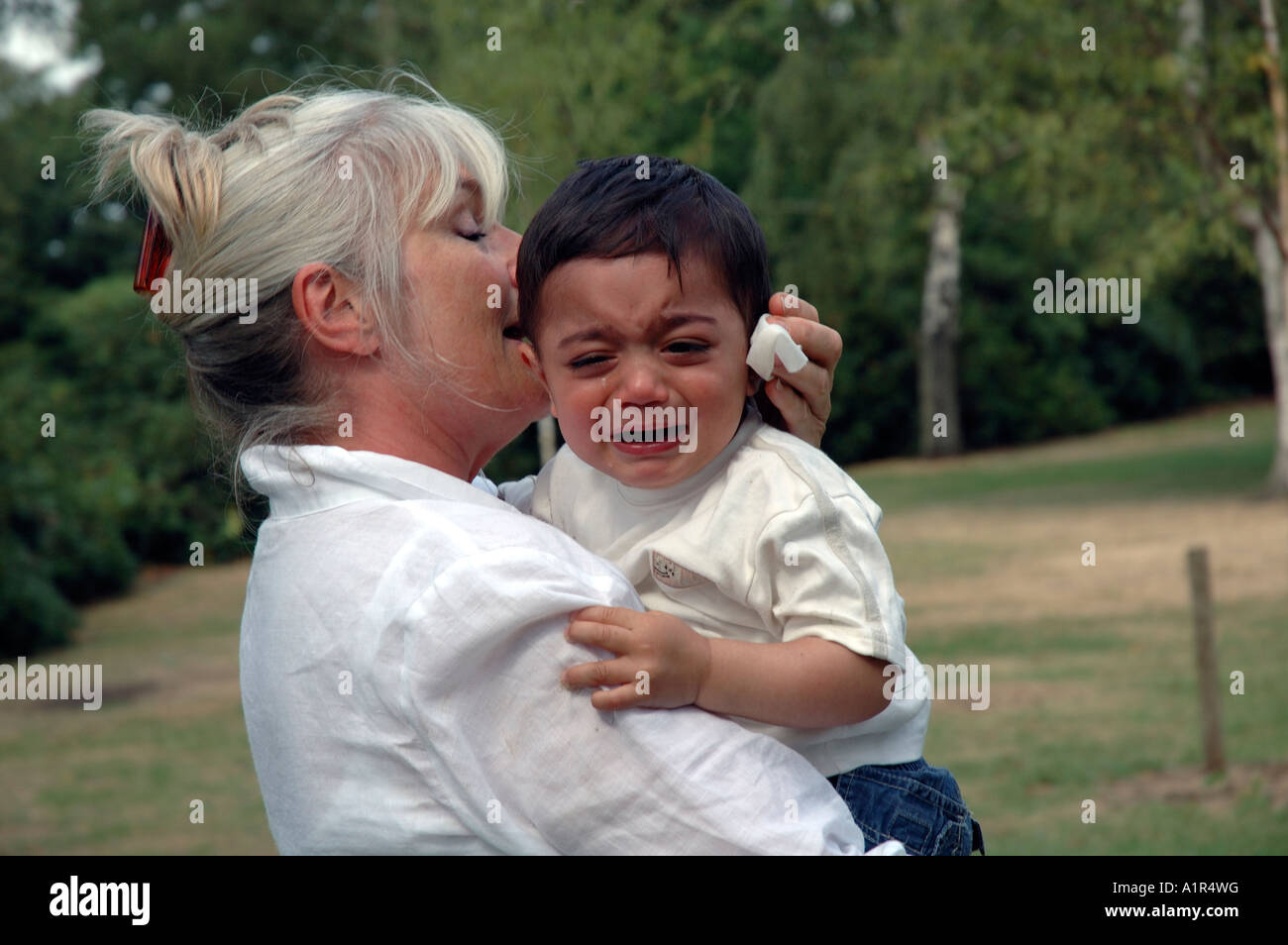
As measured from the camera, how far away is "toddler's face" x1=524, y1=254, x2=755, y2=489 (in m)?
1.97

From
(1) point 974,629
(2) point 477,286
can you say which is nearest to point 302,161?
(2) point 477,286

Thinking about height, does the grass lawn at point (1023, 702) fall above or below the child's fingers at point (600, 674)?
below

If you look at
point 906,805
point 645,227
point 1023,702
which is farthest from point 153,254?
point 1023,702

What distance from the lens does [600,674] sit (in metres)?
1.74

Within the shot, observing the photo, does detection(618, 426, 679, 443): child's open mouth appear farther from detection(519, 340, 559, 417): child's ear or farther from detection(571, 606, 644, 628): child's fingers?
detection(571, 606, 644, 628): child's fingers

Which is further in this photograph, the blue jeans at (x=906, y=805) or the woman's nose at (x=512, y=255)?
the woman's nose at (x=512, y=255)

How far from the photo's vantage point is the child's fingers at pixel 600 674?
174cm

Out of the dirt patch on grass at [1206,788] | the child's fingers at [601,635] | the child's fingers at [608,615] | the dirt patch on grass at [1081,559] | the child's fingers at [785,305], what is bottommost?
the dirt patch on grass at [1206,788]

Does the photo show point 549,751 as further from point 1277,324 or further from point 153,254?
point 1277,324

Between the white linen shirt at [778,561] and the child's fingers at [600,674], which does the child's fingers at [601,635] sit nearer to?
the child's fingers at [600,674]

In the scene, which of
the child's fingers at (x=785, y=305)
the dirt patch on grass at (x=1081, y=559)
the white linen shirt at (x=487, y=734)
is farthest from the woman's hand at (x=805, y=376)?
the dirt patch on grass at (x=1081, y=559)

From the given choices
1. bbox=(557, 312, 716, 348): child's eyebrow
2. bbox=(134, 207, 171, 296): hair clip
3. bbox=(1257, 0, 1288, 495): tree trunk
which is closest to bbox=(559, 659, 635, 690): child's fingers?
bbox=(557, 312, 716, 348): child's eyebrow

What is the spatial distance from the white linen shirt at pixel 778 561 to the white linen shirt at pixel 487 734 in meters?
0.16

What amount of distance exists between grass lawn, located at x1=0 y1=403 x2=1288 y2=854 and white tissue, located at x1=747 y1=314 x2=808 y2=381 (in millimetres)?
5307
